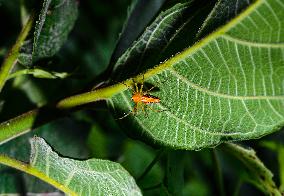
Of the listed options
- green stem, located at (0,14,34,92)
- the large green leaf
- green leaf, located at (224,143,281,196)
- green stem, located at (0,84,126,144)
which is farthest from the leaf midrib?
green stem, located at (0,14,34,92)

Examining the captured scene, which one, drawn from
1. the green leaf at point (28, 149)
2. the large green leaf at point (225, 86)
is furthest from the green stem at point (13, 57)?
the large green leaf at point (225, 86)

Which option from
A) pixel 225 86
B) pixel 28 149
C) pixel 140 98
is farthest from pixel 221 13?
pixel 28 149

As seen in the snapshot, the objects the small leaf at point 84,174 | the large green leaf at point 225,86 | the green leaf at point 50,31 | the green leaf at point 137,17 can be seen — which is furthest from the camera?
the green leaf at point 137,17

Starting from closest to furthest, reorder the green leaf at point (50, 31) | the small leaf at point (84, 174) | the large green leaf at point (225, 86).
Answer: the large green leaf at point (225, 86) < the small leaf at point (84, 174) < the green leaf at point (50, 31)

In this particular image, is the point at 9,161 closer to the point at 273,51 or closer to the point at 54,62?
the point at 54,62

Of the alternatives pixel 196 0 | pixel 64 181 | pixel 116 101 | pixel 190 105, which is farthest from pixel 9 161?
pixel 196 0

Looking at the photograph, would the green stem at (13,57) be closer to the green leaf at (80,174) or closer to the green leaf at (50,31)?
the green leaf at (50,31)

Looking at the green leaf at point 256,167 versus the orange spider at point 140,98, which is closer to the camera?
the orange spider at point 140,98
